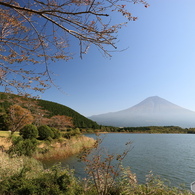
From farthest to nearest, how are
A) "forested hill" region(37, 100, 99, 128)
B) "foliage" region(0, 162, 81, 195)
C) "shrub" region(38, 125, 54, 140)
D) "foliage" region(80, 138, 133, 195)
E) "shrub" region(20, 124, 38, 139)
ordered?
"forested hill" region(37, 100, 99, 128) < "shrub" region(38, 125, 54, 140) < "shrub" region(20, 124, 38, 139) < "foliage" region(80, 138, 133, 195) < "foliage" region(0, 162, 81, 195)

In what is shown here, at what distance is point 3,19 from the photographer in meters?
2.70

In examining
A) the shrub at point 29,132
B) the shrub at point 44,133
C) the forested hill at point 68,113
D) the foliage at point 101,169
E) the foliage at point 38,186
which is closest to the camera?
the foliage at point 38,186

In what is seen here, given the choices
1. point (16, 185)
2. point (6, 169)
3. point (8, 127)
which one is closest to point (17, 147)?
point (6, 169)

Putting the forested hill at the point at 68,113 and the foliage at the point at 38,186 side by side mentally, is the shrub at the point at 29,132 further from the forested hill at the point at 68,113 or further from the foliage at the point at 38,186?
the forested hill at the point at 68,113

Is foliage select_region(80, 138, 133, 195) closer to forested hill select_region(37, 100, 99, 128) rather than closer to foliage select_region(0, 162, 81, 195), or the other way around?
foliage select_region(0, 162, 81, 195)

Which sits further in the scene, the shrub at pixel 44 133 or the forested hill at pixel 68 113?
the forested hill at pixel 68 113

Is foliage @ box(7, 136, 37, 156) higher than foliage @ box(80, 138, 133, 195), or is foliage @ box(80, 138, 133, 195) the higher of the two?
foliage @ box(80, 138, 133, 195)

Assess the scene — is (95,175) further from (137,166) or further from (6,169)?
(137,166)

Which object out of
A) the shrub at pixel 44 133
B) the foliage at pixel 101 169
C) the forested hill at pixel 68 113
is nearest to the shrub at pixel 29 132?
the shrub at pixel 44 133

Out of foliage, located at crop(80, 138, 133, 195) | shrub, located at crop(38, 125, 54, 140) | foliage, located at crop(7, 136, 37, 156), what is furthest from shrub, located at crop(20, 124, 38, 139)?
foliage, located at crop(80, 138, 133, 195)

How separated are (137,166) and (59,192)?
536 cm

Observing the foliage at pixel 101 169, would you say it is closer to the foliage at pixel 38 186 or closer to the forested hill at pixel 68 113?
the foliage at pixel 38 186

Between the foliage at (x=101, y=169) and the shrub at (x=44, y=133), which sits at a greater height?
the foliage at (x=101, y=169)

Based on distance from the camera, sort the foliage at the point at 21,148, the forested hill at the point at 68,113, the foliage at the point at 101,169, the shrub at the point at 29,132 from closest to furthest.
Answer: the foliage at the point at 101,169, the foliage at the point at 21,148, the shrub at the point at 29,132, the forested hill at the point at 68,113
